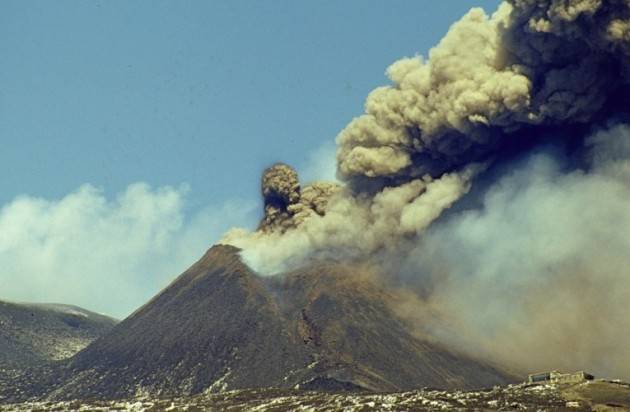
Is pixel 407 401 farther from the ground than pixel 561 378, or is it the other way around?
pixel 561 378

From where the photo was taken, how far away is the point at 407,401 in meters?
152

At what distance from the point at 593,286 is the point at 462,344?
2657cm

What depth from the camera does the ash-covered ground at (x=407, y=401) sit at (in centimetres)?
14100

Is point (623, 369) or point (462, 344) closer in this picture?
point (623, 369)

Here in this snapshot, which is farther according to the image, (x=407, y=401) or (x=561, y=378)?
(x=561, y=378)

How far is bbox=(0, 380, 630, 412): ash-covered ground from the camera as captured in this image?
141m

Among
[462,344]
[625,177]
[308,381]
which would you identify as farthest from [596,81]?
[308,381]

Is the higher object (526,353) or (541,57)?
(541,57)

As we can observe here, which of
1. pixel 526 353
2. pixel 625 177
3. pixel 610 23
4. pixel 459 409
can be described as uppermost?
pixel 610 23

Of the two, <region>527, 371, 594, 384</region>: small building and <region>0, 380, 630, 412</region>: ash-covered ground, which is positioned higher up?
<region>527, 371, 594, 384</region>: small building

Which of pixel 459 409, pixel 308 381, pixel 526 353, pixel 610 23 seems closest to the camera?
pixel 459 409

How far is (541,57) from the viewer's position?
185250 millimetres

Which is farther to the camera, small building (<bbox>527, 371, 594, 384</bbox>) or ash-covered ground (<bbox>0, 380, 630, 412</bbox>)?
small building (<bbox>527, 371, 594, 384</bbox>)

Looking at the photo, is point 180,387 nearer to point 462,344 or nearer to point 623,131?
point 462,344
